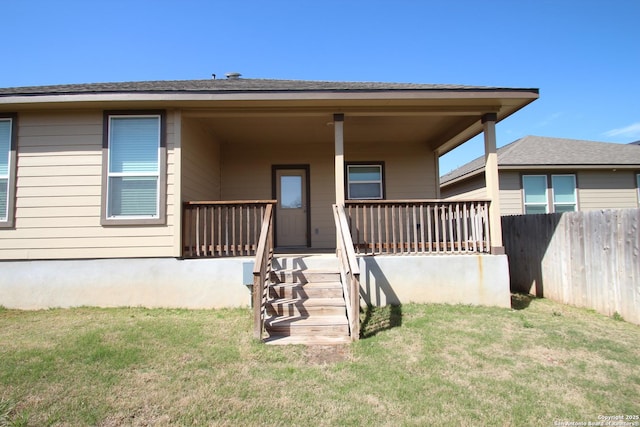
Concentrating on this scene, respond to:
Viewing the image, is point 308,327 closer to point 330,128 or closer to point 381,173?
point 330,128

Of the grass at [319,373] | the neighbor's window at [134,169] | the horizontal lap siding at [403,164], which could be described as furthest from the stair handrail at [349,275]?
the horizontal lap siding at [403,164]

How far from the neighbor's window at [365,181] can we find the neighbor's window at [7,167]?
6663mm

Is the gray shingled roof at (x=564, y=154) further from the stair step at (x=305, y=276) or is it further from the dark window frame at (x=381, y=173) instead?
the stair step at (x=305, y=276)

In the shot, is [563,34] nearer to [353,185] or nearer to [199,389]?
[353,185]

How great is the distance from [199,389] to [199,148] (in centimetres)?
513

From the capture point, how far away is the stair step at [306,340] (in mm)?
4133

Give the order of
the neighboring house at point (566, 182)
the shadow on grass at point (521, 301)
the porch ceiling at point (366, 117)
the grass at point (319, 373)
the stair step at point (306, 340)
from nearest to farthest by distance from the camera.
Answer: the grass at point (319, 373) < the stair step at point (306, 340) < the porch ceiling at point (366, 117) < the shadow on grass at point (521, 301) < the neighboring house at point (566, 182)

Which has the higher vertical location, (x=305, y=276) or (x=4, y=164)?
(x=4, y=164)

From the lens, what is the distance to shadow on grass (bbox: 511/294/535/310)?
6082 millimetres

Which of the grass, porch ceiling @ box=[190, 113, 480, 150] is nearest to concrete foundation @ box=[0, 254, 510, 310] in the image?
the grass

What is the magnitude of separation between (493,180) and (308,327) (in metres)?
4.23

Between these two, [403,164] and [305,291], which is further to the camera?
[403,164]

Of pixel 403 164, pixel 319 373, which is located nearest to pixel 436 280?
pixel 319 373

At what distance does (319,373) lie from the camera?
338cm
